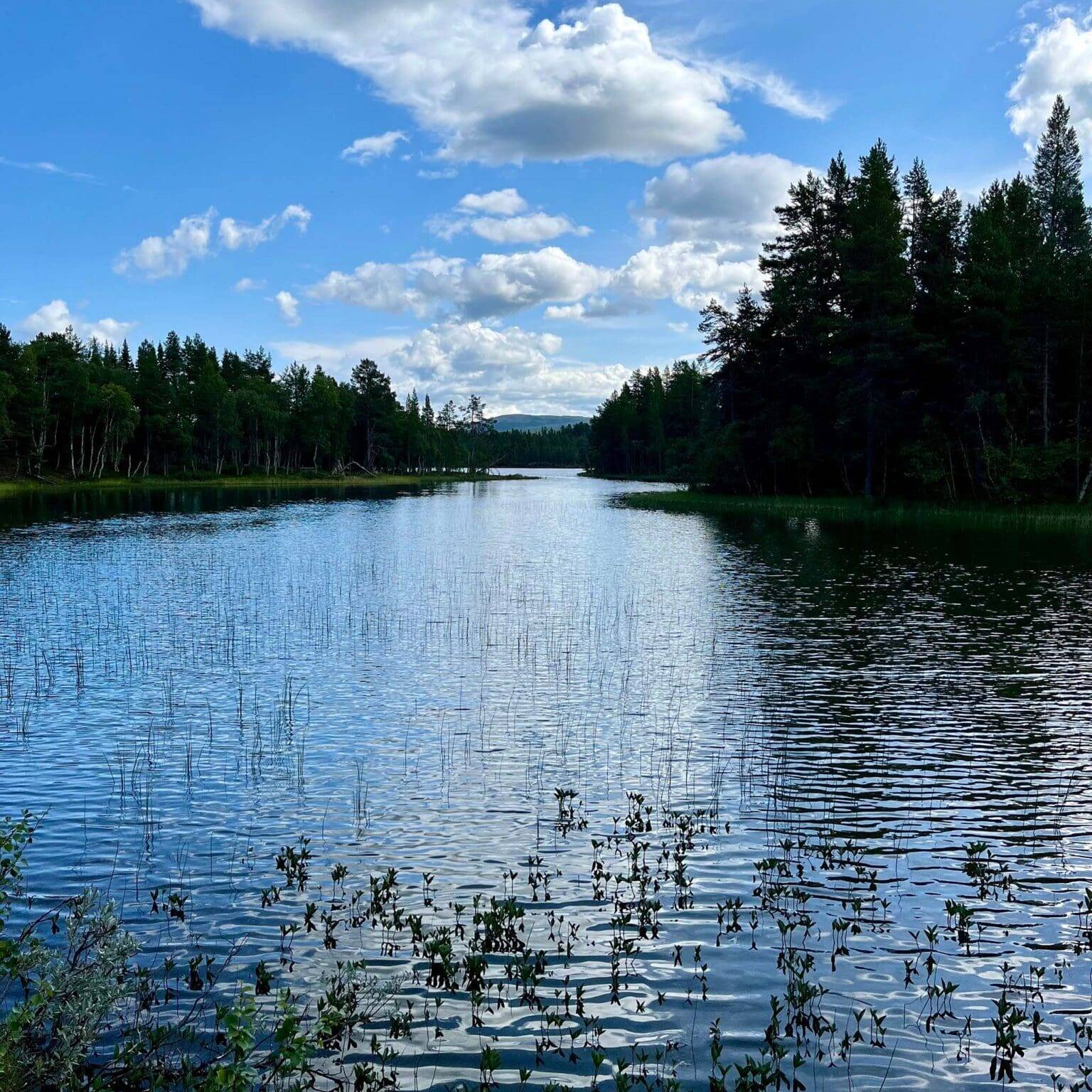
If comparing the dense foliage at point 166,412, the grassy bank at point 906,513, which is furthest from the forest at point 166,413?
the grassy bank at point 906,513

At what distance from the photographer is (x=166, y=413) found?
151125 mm

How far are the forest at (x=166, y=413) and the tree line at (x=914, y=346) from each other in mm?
91307

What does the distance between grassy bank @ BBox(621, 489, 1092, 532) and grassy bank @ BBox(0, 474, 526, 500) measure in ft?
270

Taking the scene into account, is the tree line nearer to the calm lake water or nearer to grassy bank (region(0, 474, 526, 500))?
the calm lake water

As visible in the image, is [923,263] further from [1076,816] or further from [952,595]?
[1076,816]

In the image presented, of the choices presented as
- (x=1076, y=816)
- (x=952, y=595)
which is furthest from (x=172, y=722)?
(x=952, y=595)

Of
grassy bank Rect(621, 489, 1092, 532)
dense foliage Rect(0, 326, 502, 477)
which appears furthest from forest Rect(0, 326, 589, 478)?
grassy bank Rect(621, 489, 1092, 532)

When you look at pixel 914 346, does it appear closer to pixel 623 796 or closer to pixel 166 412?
pixel 623 796

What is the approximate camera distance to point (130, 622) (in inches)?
1261

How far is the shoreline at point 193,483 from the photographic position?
408ft

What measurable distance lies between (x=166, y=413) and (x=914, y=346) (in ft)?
390

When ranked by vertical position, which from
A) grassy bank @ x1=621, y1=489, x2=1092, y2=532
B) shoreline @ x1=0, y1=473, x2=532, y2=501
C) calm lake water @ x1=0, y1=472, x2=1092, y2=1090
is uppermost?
shoreline @ x1=0, y1=473, x2=532, y2=501

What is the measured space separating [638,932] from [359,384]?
191 meters

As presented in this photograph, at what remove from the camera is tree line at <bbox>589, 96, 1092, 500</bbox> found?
70.8m
